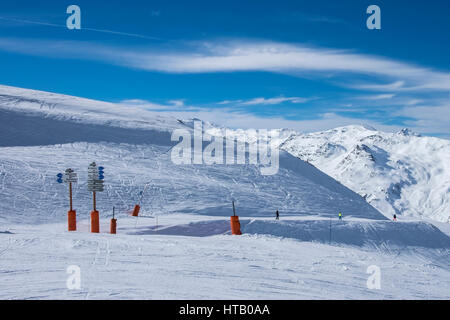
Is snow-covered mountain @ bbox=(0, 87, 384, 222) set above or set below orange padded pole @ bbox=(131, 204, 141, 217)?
above

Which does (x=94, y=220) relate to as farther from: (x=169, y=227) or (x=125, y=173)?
(x=125, y=173)

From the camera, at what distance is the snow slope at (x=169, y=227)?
9.48m

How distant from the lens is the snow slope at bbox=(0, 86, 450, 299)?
9.48 m

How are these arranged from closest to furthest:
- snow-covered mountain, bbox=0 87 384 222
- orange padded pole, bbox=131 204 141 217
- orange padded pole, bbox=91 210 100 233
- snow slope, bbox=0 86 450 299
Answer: snow slope, bbox=0 86 450 299 → orange padded pole, bbox=91 210 100 233 → orange padded pole, bbox=131 204 141 217 → snow-covered mountain, bbox=0 87 384 222

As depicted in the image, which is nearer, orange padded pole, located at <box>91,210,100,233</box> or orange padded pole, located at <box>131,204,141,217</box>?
orange padded pole, located at <box>91,210,100,233</box>

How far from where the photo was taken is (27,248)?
11.8 metres

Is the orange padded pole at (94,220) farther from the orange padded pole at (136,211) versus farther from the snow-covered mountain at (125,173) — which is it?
the orange padded pole at (136,211)

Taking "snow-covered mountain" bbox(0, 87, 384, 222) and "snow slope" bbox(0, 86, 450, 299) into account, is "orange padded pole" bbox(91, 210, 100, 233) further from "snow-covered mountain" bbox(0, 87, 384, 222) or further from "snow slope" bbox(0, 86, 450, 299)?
"snow-covered mountain" bbox(0, 87, 384, 222)

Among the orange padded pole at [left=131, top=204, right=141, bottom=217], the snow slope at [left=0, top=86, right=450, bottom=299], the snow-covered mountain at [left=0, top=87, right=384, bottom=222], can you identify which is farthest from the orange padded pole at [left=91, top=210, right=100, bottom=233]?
the orange padded pole at [left=131, top=204, right=141, bottom=217]

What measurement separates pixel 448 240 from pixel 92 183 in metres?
21.2

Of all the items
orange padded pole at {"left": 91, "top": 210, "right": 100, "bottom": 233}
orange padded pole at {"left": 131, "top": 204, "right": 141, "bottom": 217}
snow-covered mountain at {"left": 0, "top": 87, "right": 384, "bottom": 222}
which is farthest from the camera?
snow-covered mountain at {"left": 0, "top": 87, "right": 384, "bottom": 222}

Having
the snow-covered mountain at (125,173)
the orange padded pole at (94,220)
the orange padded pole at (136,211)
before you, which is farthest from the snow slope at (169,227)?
the orange padded pole at (94,220)
